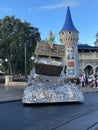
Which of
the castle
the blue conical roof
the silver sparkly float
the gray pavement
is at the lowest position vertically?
the gray pavement

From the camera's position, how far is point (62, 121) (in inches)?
425

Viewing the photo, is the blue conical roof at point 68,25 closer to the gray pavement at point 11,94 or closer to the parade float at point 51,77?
the gray pavement at point 11,94

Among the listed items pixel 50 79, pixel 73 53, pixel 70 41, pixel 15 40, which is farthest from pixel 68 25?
Answer: pixel 50 79

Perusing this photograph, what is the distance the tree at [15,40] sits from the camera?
61.3 m

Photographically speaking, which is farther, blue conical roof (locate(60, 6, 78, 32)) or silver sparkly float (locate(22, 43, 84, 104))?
blue conical roof (locate(60, 6, 78, 32))

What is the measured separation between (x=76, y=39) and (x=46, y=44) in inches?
2406

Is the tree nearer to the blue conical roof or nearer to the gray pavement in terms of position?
the blue conical roof

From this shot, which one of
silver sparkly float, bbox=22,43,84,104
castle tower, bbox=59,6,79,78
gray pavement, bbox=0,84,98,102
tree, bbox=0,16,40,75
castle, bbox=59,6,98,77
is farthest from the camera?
castle tower, bbox=59,6,79,78

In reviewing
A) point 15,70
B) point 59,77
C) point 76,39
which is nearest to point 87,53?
point 76,39

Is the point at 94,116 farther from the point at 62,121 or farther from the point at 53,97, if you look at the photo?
the point at 53,97

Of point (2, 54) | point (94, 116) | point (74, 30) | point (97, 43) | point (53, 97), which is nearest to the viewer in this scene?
point (94, 116)

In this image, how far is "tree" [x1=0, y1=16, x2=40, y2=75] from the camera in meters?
61.3

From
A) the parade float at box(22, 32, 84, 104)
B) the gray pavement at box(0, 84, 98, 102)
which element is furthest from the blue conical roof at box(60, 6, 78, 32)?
the parade float at box(22, 32, 84, 104)

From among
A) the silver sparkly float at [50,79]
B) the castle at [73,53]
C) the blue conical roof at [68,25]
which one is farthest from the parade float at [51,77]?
the blue conical roof at [68,25]
